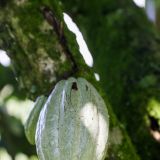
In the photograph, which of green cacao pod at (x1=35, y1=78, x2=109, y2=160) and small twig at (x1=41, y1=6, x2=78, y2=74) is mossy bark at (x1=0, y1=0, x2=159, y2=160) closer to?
small twig at (x1=41, y1=6, x2=78, y2=74)

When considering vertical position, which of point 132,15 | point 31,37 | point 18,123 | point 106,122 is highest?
point 31,37

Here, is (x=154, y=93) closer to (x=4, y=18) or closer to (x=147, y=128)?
(x=147, y=128)

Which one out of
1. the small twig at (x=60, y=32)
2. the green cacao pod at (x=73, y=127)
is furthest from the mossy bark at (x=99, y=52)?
the green cacao pod at (x=73, y=127)

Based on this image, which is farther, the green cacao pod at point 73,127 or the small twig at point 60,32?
the small twig at point 60,32

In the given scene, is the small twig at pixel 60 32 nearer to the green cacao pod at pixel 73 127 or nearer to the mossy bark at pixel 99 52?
the mossy bark at pixel 99 52

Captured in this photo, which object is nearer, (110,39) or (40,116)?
(40,116)

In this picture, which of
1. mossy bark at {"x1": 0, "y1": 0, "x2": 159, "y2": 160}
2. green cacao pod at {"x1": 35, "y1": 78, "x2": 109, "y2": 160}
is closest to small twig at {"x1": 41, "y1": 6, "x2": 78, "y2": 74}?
mossy bark at {"x1": 0, "y1": 0, "x2": 159, "y2": 160}

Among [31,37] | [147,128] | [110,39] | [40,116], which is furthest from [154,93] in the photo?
[40,116]

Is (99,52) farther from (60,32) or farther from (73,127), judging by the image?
(73,127)
